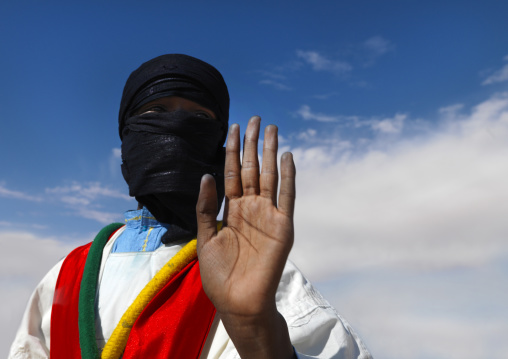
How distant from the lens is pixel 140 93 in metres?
3.18

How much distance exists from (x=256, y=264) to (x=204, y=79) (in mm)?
1531

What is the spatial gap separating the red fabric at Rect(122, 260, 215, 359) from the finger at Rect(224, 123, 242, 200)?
68 cm

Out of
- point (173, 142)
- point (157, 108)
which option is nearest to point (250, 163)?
point (173, 142)

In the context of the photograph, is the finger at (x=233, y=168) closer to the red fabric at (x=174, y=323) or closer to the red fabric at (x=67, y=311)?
the red fabric at (x=174, y=323)

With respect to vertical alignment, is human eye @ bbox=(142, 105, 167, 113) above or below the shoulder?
above

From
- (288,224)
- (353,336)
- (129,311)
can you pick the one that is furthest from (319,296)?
(129,311)

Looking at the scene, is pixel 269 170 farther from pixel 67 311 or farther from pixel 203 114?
pixel 67 311

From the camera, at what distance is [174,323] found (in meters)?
2.53

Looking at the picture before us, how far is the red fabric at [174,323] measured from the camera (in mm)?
2482

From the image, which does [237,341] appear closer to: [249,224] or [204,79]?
[249,224]

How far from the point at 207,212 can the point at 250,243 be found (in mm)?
228

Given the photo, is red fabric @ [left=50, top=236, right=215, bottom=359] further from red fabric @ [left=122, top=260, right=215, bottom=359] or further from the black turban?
the black turban

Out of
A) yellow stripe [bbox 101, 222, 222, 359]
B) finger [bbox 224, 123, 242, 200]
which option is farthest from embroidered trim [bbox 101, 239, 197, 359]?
finger [bbox 224, 123, 242, 200]

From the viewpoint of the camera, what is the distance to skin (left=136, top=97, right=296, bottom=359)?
1.97 m
